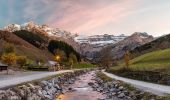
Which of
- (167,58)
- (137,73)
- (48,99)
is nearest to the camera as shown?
(48,99)

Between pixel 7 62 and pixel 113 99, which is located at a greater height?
pixel 7 62

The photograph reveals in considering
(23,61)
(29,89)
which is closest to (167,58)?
(29,89)

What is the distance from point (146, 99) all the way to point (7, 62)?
114m

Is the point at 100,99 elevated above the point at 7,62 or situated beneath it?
situated beneath

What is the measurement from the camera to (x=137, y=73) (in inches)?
2985

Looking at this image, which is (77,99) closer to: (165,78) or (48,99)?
(48,99)

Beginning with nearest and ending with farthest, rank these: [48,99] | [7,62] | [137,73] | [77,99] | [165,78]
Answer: [48,99] < [77,99] < [165,78] < [137,73] < [7,62]

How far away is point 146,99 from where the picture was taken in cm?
3484

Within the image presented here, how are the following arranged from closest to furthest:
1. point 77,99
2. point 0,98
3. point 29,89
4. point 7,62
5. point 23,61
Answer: point 0,98 < point 29,89 < point 77,99 < point 7,62 < point 23,61

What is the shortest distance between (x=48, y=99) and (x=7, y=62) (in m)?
100

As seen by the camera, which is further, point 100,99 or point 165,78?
point 165,78

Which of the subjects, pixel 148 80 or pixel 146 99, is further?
pixel 148 80

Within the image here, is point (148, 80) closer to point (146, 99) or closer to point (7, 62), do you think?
point (146, 99)

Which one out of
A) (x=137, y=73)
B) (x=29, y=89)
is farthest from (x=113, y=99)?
(x=137, y=73)
